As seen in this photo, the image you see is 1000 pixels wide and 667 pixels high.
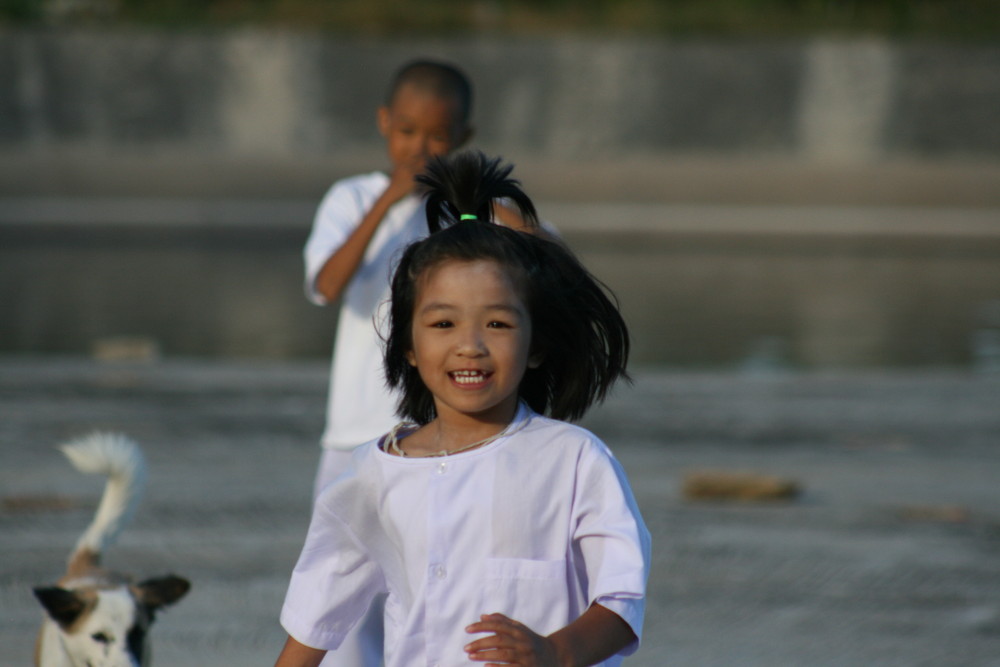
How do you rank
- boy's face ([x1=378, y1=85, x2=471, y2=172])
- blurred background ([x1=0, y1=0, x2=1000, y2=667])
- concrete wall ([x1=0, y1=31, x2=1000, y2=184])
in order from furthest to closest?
concrete wall ([x1=0, y1=31, x2=1000, y2=184]) < blurred background ([x1=0, y1=0, x2=1000, y2=667]) < boy's face ([x1=378, y1=85, x2=471, y2=172])

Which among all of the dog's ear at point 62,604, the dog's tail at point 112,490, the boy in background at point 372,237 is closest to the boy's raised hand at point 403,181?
the boy in background at point 372,237

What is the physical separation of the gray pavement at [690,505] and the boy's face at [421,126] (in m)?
1.66

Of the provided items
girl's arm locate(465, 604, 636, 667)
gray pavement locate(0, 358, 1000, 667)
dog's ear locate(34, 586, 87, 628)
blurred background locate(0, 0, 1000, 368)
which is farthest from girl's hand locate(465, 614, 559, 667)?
blurred background locate(0, 0, 1000, 368)

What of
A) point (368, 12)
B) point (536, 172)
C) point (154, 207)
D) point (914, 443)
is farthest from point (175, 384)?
point (368, 12)

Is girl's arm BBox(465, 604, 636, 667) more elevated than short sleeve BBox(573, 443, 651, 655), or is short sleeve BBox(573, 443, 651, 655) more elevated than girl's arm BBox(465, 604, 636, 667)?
short sleeve BBox(573, 443, 651, 655)

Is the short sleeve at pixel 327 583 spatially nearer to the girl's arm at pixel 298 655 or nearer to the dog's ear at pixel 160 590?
the girl's arm at pixel 298 655

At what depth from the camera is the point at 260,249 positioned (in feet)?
57.3

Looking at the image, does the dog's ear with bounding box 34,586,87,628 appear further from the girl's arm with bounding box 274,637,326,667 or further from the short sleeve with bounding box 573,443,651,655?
the short sleeve with bounding box 573,443,651,655

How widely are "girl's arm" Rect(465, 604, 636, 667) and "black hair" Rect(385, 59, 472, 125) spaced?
1.97 m

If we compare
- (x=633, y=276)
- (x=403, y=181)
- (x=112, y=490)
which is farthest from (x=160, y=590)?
(x=633, y=276)

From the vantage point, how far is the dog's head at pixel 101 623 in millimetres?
3666

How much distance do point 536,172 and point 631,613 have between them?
19.2 meters

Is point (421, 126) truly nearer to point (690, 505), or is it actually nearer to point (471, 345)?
point (471, 345)

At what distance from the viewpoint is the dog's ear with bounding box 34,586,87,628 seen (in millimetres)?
3593
